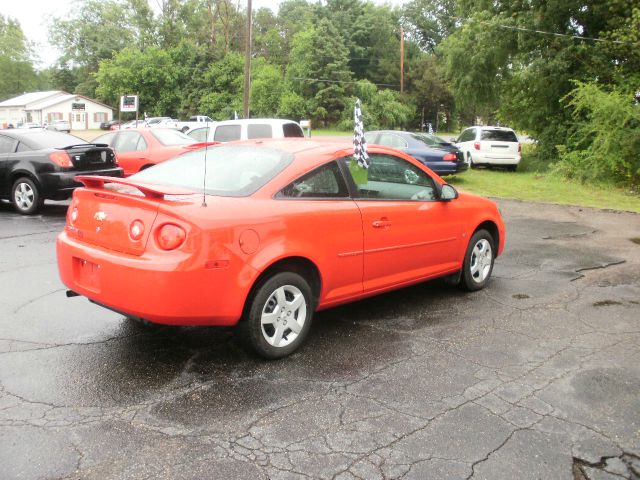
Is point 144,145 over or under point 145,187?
over

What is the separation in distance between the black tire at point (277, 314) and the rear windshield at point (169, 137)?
919cm

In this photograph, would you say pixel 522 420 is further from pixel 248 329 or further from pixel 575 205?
pixel 575 205

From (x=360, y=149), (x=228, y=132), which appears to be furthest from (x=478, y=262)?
(x=228, y=132)

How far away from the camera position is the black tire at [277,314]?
3.94m

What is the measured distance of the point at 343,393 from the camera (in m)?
3.66

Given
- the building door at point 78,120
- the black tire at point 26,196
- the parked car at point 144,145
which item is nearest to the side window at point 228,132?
the parked car at point 144,145

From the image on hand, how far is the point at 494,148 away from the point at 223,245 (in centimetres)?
1870

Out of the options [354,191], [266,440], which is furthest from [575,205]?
[266,440]

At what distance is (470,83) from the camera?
2294 cm

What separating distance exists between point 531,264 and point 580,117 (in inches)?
536

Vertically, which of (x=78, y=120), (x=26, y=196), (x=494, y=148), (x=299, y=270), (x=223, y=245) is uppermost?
(x=78, y=120)

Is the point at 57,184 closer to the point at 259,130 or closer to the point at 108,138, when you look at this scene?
the point at 108,138

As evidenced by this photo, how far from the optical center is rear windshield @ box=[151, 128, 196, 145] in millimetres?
12570

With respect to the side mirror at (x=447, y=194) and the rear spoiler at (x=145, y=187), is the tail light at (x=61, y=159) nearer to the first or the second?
the rear spoiler at (x=145, y=187)
